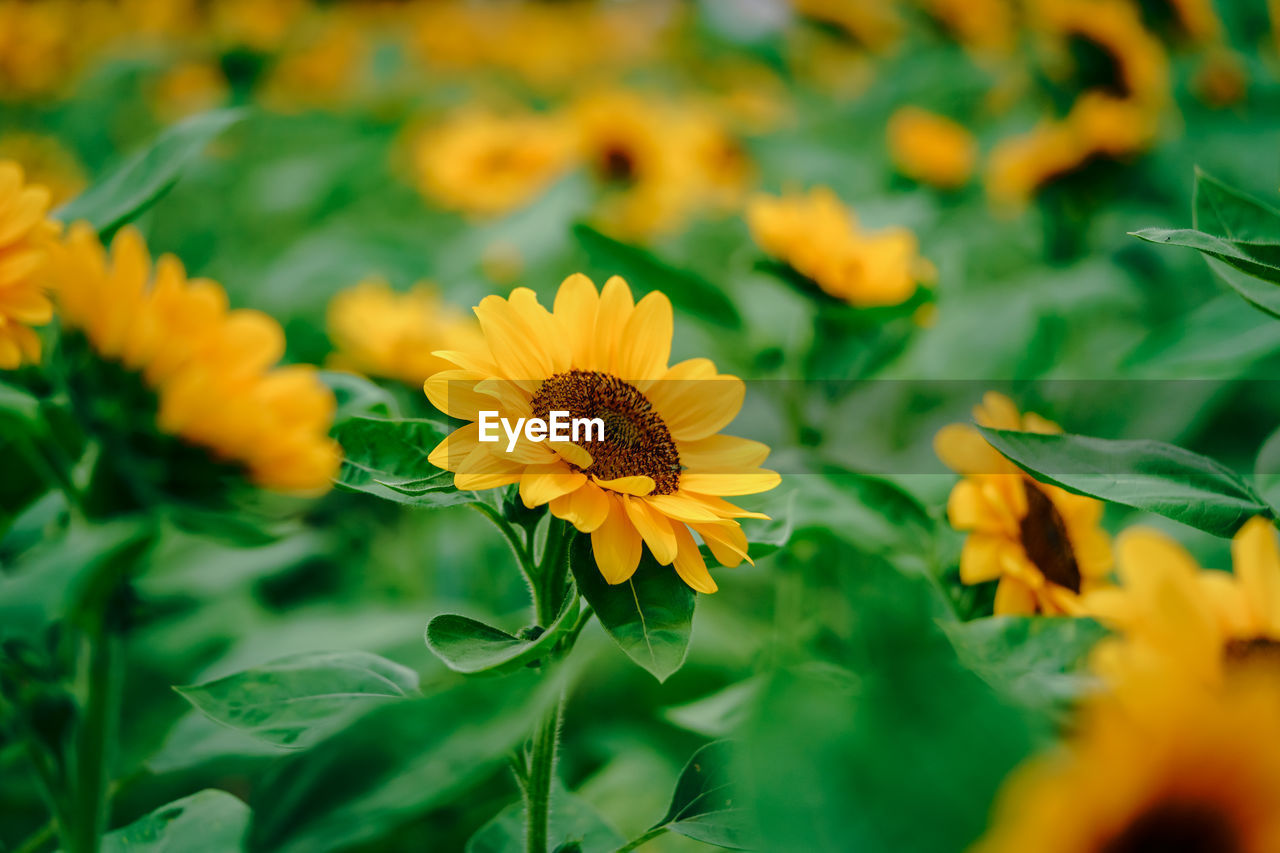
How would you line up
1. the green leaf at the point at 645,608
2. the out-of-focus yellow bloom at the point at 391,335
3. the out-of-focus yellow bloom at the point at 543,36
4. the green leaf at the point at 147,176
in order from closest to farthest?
1. the green leaf at the point at 645,608
2. the green leaf at the point at 147,176
3. the out-of-focus yellow bloom at the point at 391,335
4. the out-of-focus yellow bloom at the point at 543,36

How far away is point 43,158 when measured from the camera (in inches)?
71.4

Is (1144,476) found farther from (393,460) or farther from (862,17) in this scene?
(862,17)

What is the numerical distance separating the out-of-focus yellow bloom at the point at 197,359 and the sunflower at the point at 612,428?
123mm

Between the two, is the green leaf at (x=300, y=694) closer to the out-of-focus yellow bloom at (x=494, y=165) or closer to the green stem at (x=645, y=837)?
the green stem at (x=645, y=837)

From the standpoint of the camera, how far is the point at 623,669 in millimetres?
949

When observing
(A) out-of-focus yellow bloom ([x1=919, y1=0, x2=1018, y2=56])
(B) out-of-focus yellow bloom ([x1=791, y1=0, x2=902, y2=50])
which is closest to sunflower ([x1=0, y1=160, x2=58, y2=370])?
(A) out-of-focus yellow bloom ([x1=919, y1=0, x2=1018, y2=56])

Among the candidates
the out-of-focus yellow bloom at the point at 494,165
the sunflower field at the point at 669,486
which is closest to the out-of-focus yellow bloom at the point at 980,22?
the sunflower field at the point at 669,486

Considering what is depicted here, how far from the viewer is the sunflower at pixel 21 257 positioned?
1.60ft

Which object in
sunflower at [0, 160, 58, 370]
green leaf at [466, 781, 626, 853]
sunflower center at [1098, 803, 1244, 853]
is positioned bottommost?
green leaf at [466, 781, 626, 853]

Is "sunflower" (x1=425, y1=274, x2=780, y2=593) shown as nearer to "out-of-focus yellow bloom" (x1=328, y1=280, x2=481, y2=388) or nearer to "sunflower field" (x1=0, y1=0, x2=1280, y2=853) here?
"sunflower field" (x1=0, y1=0, x2=1280, y2=853)

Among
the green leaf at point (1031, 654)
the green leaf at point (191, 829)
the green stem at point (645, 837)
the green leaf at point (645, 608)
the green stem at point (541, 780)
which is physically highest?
the green leaf at point (645, 608)

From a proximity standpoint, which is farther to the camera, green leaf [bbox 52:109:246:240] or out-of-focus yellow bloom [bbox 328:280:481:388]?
out-of-focus yellow bloom [bbox 328:280:481:388]

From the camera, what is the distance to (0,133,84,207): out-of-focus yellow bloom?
63.9 inches

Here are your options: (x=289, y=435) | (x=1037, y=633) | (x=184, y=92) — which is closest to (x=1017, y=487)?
(x=1037, y=633)
